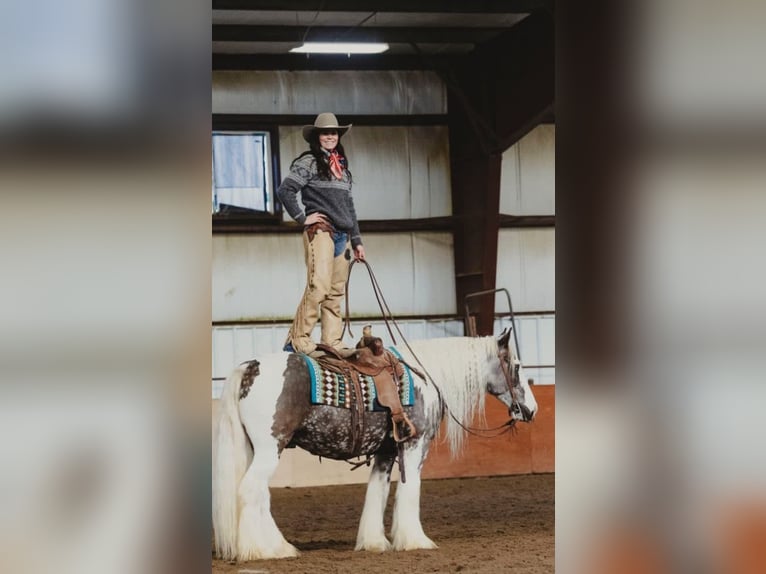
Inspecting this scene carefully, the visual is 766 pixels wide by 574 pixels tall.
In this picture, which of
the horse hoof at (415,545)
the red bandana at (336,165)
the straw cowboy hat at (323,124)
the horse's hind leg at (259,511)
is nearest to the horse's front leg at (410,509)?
the horse hoof at (415,545)

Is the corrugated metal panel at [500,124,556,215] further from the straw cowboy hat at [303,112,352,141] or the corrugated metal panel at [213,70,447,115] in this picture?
the straw cowboy hat at [303,112,352,141]

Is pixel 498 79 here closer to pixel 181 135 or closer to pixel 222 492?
pixel 222 492

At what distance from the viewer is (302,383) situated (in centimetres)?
723

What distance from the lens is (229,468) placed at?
718cm

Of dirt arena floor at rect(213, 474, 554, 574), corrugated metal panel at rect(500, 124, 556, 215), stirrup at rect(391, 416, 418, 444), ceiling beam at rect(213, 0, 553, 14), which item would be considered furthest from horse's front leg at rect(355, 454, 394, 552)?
corrugated metal panel at rect(500, 124, 556, 215)

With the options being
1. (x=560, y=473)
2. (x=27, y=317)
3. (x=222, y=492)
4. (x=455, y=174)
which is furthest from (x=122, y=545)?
(x=455, y=174)

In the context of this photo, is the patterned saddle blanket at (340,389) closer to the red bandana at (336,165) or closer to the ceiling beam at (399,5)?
the red bandana at (336,165)

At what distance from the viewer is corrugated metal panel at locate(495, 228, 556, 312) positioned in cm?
A: 1453

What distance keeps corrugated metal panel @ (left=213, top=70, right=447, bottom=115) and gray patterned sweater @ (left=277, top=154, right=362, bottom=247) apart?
6.04m

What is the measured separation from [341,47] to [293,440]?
20.3 ft

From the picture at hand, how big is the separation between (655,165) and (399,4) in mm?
10252

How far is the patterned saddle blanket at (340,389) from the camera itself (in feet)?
23.7

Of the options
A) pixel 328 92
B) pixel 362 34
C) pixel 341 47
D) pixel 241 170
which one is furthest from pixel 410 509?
pixel 328 92

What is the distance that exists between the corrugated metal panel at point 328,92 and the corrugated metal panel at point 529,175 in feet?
3.38
